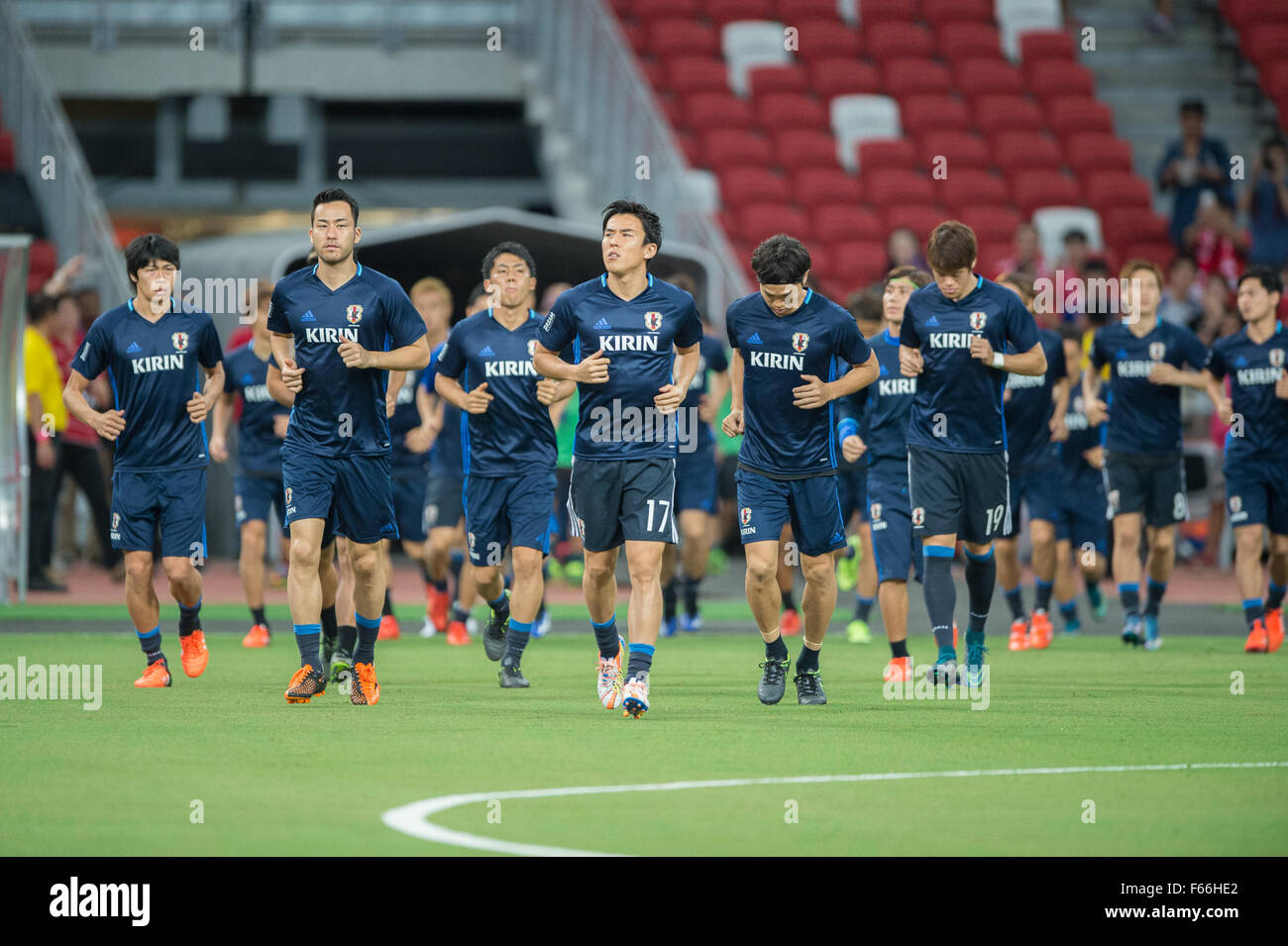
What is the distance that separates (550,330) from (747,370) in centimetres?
102

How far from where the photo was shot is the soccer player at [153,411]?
10461 millimetres

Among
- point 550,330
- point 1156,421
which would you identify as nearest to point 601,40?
point 1156,421

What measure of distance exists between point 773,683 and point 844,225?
15.6 meters

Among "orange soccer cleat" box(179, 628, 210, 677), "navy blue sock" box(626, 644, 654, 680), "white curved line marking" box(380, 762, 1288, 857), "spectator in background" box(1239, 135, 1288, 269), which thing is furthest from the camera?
"spectator in background" box(1239, 135, 1288, 269)

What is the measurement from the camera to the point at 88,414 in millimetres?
10242

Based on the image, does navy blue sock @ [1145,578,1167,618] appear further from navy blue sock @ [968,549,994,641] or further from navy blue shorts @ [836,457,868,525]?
navy blue sock @ [968,549,994,641]

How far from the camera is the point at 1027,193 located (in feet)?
86.0

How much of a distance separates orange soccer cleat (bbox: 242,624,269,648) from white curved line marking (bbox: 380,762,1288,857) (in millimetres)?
6701

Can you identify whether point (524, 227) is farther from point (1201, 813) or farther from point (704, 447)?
point (1201, 813)

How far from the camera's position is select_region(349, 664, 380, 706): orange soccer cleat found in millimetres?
9711

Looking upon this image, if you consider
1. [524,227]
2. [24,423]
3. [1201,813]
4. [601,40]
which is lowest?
[1201,813]

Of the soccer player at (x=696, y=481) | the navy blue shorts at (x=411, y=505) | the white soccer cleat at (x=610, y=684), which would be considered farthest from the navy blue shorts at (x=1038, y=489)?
the white soccer cleat at (x=610, y=684)

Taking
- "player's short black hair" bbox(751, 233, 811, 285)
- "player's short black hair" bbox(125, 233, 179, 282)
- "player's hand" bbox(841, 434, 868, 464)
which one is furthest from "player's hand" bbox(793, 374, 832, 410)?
"player's short black hair" bbox(125, 233, 179, 282)

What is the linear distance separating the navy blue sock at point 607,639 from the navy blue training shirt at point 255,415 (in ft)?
14.0
